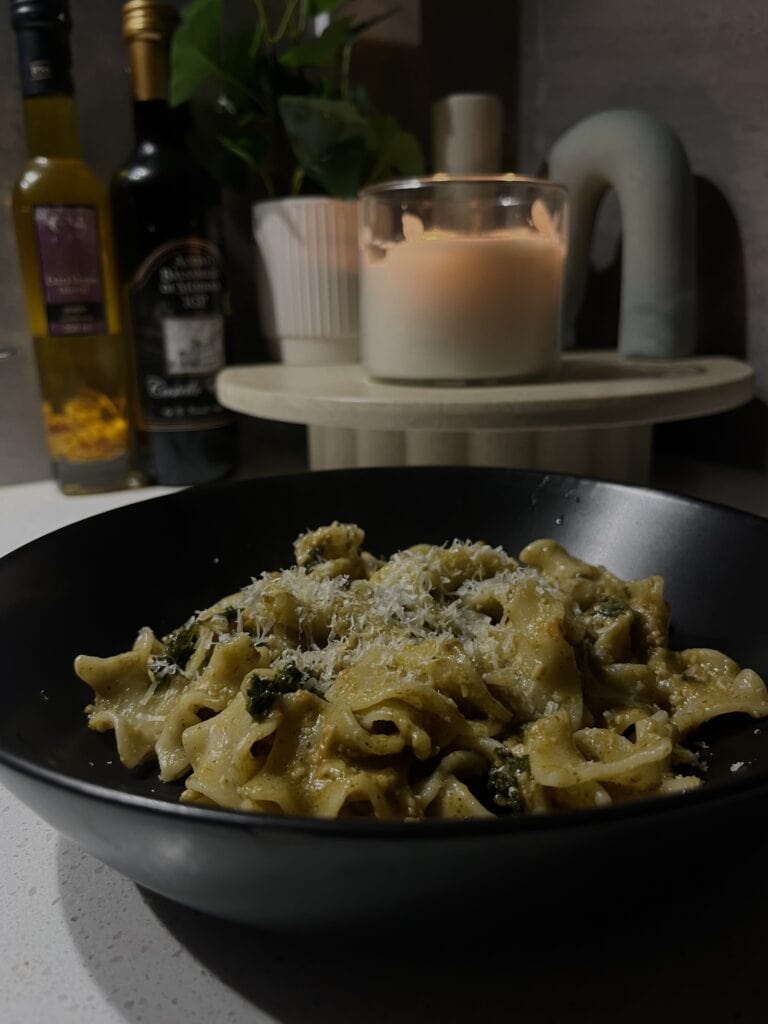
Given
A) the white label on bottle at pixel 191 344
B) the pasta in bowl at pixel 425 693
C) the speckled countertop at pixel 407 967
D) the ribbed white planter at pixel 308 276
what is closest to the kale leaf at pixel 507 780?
the pasta in bowl at pixel 425 693

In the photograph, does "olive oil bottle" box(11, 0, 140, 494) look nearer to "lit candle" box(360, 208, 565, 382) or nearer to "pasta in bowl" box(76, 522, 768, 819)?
"lit candle" box(360, 208, 565, 382)

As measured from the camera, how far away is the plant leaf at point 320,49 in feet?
5.13

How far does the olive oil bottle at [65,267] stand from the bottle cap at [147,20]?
104mm

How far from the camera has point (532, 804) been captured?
0.63m

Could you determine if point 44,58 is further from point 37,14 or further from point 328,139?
point 328,139

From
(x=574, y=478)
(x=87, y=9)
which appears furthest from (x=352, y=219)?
(x=574, y=478)

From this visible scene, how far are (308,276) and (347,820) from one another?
4.57 ft

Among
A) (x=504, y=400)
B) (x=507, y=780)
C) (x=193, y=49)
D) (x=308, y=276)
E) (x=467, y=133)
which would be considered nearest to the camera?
(x=507, y=780)

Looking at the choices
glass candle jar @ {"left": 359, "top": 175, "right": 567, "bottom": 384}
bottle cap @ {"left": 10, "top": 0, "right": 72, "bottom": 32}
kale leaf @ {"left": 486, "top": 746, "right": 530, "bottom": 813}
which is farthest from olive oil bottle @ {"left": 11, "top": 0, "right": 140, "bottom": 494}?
kale leaf @ {"left": 486, "top": 746, "right": 530, "bottom": 813}

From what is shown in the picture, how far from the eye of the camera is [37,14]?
1.31 m

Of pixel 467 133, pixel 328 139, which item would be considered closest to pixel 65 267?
pixel 328 139

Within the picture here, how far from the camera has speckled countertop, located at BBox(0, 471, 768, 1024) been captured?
0.50 metres

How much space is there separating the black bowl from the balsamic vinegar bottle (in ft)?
1.84

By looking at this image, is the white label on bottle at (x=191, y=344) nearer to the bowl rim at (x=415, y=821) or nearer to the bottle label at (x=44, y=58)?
the bottle label at (x=44, y=58)
